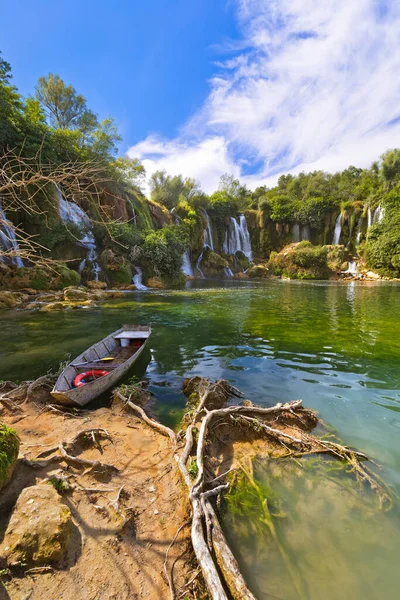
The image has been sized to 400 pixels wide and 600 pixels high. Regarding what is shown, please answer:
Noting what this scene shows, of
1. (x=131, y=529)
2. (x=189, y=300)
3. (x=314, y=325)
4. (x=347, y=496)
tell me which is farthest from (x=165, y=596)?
(x=189, y=300)

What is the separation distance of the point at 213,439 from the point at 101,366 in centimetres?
356

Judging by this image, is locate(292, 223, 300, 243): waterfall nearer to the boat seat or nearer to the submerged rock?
the submerged rock

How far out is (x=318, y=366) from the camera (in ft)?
25.4

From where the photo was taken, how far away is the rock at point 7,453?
2952 mm

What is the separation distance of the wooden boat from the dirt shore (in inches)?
30.6

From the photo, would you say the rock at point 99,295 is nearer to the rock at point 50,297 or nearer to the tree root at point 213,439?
the rock at point 50,297

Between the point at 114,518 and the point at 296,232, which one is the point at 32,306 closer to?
the point at 114,518

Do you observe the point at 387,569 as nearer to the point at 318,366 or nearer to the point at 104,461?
the point at 104,461

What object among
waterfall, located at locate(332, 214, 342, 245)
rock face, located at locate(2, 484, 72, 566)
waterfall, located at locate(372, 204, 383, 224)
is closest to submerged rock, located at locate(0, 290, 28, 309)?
rock face, located at locate(2, 484, 72, 566)

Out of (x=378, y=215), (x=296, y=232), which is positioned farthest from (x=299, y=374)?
(x=296, y=232)

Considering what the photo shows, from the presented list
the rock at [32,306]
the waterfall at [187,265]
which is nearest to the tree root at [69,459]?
the rock at [32,306]

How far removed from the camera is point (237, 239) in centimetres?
4953

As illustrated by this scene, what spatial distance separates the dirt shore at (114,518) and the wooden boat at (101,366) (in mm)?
776

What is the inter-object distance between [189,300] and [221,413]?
608 inches
